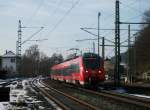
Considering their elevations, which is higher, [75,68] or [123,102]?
[75,68]

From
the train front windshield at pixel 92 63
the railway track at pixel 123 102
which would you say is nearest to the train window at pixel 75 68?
the train front windshield at pixel 92 63

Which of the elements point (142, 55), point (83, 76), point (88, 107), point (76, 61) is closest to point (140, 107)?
point (88, 107)

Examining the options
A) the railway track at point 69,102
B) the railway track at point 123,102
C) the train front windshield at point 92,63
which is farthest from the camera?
the train front windshield at point 92,63

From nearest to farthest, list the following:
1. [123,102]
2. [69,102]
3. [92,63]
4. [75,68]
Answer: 1. [123,102]
2. [69,102]
3. [92,63]
4. [75,68]

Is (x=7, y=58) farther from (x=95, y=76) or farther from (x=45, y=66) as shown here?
(x=95, y=76)

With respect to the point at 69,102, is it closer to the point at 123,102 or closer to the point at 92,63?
the point at 123,102

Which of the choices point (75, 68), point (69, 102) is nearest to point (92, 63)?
point (75, 68)

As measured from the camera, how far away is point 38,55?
190000 mm

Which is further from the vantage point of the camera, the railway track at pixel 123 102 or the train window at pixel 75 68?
the train window at pixel 75 68

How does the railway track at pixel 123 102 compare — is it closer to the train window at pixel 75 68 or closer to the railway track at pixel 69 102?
the railway track at pixel 69 102

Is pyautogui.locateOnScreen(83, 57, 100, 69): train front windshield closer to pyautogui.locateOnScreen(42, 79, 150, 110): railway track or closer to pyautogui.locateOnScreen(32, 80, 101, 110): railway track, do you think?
pyautogui.locateOnScreen(32, 80, 101, 110): railway track

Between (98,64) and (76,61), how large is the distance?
431 cm

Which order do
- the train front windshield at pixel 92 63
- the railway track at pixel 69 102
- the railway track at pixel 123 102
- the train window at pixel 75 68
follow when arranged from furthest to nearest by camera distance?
the train window at pixel 75 68
the train front windshield at pixel 92 63
the railway track at pixel 69 102
the railway track at pixel 123 102

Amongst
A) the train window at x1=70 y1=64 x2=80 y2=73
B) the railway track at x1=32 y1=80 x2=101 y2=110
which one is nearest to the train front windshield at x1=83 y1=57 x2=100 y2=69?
the train window at x1=70 y1=64 x2=80 y2=73
